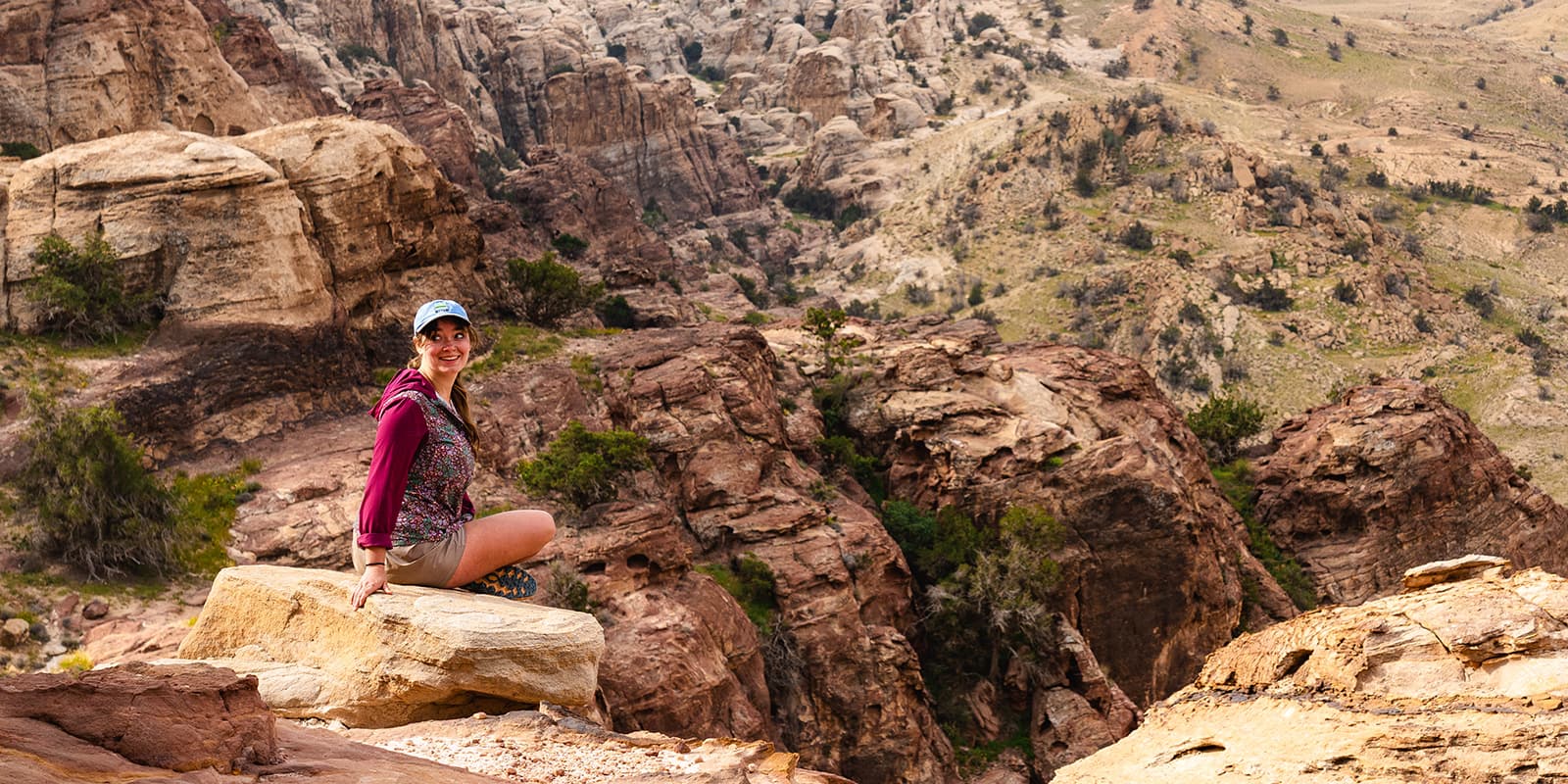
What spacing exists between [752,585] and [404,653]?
18569mm

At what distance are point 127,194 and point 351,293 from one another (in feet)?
19.5

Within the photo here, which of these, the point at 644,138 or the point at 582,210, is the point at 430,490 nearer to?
Result: the point at 582,210

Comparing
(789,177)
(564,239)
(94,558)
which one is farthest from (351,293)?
(789,177)

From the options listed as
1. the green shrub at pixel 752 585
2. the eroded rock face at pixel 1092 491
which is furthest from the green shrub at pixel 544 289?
the green shrub at pixel 752 585

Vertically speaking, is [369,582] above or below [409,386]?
below

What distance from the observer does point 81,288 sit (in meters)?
24.5

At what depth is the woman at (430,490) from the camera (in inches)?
306

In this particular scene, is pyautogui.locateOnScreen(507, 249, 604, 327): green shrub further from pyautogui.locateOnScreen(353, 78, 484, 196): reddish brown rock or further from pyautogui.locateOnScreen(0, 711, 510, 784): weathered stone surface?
pyautogui.locateOnScreen(0, 711, 510, 784): weathered stone surface

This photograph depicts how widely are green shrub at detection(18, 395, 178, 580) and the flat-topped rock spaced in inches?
467

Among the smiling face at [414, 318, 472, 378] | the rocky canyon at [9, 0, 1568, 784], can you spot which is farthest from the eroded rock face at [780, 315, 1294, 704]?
the smiling face at [414, 318, 472, 378]

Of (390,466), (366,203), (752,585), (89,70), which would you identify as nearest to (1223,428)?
(752,585)

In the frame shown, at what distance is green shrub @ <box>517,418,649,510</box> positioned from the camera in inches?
966

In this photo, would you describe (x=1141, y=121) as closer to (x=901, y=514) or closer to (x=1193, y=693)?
(x=901, y=514)

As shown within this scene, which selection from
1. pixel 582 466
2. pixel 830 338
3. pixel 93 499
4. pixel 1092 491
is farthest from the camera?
pixel 830 338
